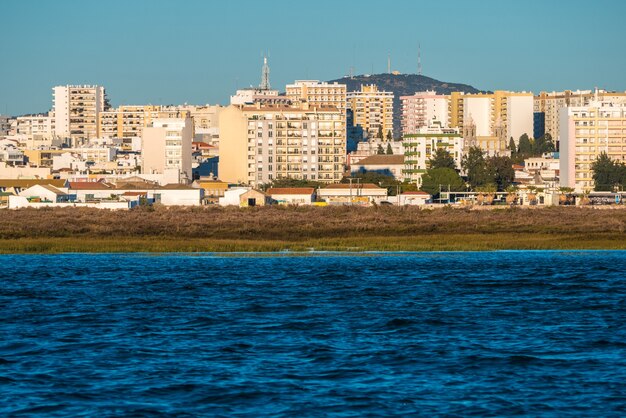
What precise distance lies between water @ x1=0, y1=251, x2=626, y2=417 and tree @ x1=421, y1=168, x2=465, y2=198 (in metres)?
73.4

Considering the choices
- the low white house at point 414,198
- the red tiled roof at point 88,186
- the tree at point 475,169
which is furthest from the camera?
the tree at point 475,169

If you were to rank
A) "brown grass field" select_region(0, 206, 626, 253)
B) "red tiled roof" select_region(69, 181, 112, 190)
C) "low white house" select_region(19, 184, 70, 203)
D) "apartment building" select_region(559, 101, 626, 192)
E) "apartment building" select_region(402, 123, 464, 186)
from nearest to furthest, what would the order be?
"brown grass field" select_region(0, 206, 626, 253) → "low white house" select_region(19, 184, 70, 203) → "red tiled roof" select_region(69, 181, 112, 190) → "apartment building" select_region(559, 101, 626, 192) → "apartment building" select_region(402, 123, 464, 186)

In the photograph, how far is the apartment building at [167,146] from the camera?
136000 mm

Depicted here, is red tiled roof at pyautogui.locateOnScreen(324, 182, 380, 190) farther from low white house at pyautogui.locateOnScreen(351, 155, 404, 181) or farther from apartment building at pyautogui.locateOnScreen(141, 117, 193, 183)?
low white house at pyautogui.locateOnScreen(351, 155, 404, 181)

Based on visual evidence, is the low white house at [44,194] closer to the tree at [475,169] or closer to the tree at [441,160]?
the tree at [441,160]

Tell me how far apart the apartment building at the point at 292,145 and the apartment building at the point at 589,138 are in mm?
25118

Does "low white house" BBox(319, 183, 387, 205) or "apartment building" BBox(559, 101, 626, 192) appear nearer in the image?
"low white house" BBox(319, 183, 387, 205)

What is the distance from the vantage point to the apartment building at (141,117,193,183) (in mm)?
136000

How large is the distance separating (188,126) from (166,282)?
92.4 m

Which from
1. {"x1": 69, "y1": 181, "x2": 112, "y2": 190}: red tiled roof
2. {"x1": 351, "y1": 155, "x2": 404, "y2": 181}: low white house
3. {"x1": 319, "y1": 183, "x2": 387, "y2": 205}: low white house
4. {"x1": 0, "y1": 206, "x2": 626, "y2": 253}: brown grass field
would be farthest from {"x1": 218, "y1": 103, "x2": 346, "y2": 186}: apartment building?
{"x1": 0, "y1": 206, "x2": 626, "y2": 253}: brown grass field

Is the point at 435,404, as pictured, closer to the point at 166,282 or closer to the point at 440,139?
the point at 166,282

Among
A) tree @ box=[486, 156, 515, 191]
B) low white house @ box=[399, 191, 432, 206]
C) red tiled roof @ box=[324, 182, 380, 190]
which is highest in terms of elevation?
tree @ box=[486, 156, 515, 191]

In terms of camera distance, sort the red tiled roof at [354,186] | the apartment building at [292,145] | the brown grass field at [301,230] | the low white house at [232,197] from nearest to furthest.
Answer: the brown grass field at [301,230] < the low white house at [232,197] < the red tiled roof at [354,186] < the apartment building at [292,145]

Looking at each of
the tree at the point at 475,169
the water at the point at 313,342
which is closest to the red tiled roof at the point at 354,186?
the tree at the point at 475,169
